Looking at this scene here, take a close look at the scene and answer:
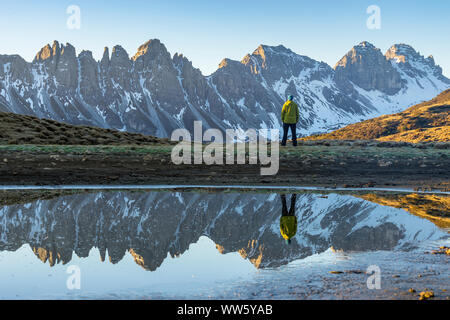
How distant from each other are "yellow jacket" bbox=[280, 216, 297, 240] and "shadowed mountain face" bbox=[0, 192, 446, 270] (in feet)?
0.40

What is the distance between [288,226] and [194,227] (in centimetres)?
247

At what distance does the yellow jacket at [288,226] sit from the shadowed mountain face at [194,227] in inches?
4.8

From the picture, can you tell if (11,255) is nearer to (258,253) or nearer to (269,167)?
(258,253)

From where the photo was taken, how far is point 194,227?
12336 mm

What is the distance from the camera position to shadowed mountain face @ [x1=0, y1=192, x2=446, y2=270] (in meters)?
9.75

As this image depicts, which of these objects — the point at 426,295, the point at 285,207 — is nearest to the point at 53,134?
the point at 285,207

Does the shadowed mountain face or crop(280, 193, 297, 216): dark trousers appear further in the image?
crop(280, 193, 297, 216): dark trousers

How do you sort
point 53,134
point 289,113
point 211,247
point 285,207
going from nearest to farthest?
1. point 211,247
2. point 285,207
3. point 289,113
4. point 53,134

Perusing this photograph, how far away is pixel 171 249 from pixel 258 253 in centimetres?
184

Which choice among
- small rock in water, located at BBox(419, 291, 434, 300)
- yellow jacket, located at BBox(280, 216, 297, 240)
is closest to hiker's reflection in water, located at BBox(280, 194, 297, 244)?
yellow jacket, located at BBox(280, 216, 297, 240)

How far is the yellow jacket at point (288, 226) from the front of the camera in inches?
448

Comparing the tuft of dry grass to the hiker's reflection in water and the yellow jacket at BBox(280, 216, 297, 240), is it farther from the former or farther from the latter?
the yellow jacket at BBox(280, 216, 297, 240)

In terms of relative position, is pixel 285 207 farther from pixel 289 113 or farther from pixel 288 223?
pixel 289 113

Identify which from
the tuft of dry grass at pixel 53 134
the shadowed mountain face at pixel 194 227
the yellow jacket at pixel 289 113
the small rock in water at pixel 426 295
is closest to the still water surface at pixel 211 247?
the shadowed mountain face at pixel 194 227
